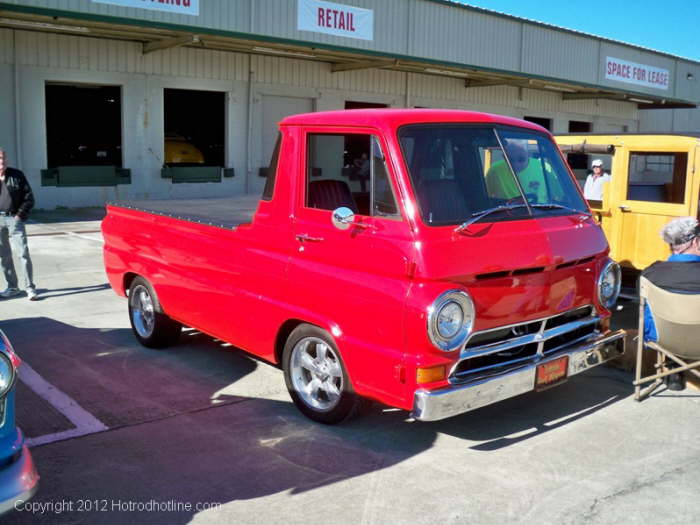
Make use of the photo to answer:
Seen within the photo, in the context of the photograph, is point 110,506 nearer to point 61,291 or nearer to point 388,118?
point 388,118

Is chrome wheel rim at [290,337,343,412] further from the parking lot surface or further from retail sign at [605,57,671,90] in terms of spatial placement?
retail sign at [605,57,671,90]

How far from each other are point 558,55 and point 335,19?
9816mm

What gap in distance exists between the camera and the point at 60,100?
2006 centimetres

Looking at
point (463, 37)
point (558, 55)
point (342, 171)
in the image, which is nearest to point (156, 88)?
point (463, 37)

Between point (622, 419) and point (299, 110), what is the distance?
56.9 feet

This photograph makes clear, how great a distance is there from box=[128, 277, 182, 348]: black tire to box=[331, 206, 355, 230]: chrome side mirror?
257 cm

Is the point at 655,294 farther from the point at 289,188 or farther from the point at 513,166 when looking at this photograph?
the point at 289,188

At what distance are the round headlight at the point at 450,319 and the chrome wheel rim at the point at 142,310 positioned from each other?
3.43m

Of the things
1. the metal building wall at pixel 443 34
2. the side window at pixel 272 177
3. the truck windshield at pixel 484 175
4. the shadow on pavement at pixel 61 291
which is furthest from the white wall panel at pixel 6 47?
the truck windshield at pixel 484 175

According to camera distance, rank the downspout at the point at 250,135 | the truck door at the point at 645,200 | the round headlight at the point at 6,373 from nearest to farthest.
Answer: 1. the round headlight at the point at 6,373
2. the truck door at the point at 645,200
3. the downspout at the point at 250,135

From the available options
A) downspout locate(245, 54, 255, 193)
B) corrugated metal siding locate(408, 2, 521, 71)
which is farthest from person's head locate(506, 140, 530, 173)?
corrugated metal siding locate(408, 2, 521, 71)

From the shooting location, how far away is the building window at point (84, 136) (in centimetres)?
1778

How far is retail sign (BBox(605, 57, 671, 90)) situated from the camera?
91.1ft

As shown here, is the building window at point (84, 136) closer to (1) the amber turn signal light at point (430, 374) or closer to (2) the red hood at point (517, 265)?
(2) the red hood at point (517, 265)
